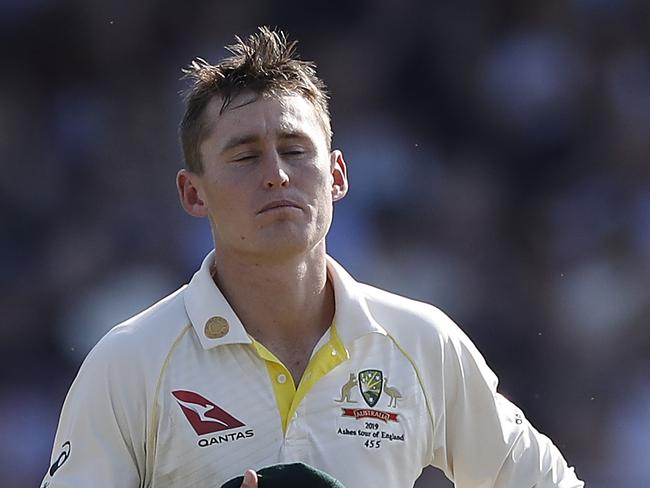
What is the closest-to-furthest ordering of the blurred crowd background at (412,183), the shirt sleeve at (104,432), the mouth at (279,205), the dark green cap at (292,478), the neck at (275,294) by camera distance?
the dark green cap at (292,478) → the shirt sleeve at (104,432) → the mouth at (279,205) → the neck at (275,294) → the blurred crowd background at (412,183)

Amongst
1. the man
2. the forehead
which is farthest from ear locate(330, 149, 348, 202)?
the forehead

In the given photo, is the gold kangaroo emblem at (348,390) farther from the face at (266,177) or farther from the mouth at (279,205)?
the mouth at (279,205)

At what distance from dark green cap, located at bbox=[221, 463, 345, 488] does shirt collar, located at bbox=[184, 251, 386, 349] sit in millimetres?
370

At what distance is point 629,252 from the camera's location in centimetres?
540

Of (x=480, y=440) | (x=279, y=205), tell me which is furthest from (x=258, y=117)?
(x=480, y=440)

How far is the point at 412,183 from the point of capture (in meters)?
5.38

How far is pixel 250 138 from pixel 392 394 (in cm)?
65

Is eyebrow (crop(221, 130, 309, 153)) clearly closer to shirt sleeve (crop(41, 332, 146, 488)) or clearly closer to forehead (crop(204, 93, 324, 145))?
forehead (crop(204, 93, 324, 145))

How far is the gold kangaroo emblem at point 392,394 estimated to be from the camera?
281 centimetres

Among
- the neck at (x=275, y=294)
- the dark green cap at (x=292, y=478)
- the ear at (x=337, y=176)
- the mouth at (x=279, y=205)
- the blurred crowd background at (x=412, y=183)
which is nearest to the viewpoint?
the dark green cap at (x=292, y=478)

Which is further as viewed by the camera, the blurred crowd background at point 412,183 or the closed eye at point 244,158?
the blurred crowd background at point 412,183

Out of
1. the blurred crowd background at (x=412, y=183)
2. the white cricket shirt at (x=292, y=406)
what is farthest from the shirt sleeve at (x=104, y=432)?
the blurred crowd background at (x=412, y=183)

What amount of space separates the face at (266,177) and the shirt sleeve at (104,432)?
386mm

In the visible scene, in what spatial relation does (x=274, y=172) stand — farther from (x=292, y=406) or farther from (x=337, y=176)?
(x=292, y=406)
